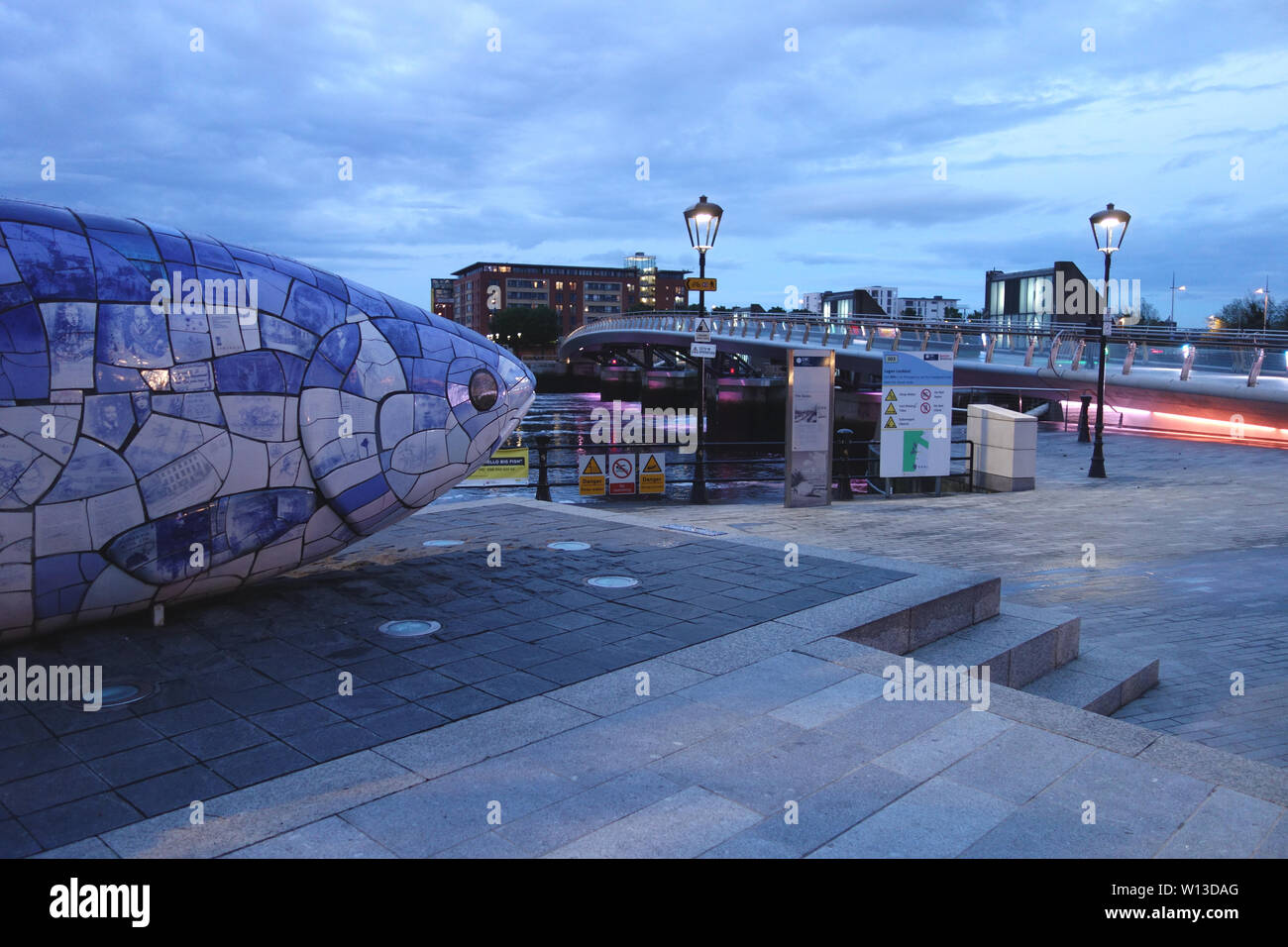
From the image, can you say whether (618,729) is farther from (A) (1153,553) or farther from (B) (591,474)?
(B) (591,474)

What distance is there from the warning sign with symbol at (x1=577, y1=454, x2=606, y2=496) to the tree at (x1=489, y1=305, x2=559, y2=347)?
11945 cm

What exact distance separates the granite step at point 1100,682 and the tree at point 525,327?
12999 cm

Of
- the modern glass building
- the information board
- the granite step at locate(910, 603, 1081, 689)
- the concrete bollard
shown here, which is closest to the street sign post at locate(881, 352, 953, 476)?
the concrete bollard

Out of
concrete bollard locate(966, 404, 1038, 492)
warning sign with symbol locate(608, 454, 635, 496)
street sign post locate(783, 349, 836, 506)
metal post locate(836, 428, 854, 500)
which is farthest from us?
concrete bollard locate(966, 404, 1038, 492)

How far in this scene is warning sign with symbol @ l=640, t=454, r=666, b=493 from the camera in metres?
17.0

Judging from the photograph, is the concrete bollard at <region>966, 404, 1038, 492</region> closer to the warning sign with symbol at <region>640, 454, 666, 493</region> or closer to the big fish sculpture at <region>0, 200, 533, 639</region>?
the warning sign with symbol at <region>640, 454, 666, 493</region>

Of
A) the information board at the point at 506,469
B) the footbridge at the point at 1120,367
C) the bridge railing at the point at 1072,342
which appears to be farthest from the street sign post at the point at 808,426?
the information board at the point at 506,469

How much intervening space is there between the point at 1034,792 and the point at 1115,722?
1.25 m

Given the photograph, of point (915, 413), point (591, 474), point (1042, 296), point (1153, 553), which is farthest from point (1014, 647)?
point (1042, 296)

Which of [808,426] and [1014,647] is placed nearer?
[1014,647]

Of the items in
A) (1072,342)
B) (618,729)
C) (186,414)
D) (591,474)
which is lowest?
Result: (618,729)

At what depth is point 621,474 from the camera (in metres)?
17.0

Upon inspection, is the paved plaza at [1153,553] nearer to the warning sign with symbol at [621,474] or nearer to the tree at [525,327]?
the warning sign with symbol at [621,474]

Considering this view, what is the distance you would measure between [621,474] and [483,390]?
950 centimetres
